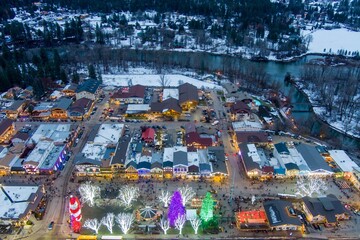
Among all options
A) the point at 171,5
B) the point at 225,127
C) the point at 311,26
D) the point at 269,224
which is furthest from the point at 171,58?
the point at 311,26

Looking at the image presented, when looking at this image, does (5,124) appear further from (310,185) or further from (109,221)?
(310,185)

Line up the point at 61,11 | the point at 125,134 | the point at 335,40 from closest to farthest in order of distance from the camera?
the point at 125,134, the point at 335,40, the point at 61,11

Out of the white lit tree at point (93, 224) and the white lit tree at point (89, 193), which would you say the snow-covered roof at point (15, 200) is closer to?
the white lit tree at point (89, 193)

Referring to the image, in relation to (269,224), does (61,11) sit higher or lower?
higher

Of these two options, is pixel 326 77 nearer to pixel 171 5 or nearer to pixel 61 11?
pixel 171 5

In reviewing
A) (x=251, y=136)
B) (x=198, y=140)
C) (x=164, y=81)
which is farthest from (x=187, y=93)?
(x=251, y=136)

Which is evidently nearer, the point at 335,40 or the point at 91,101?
the point at 91,101

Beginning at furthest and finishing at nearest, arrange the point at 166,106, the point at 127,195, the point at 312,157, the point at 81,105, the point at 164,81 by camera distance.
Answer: the point at 164,81 → the point at 81,105 → the point at 166,106 → the point at 312,157 → the point at 127,195

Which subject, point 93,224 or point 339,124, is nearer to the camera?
point 93,224
